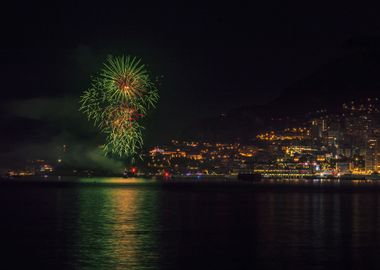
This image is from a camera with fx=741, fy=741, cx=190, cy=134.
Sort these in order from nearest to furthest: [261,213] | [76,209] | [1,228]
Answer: [1,228]
[261,213]
[76,209]

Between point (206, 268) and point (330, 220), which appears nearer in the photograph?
point (206, 268)

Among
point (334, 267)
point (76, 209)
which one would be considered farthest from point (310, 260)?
point (76, 209)

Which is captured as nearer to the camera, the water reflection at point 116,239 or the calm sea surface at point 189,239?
the water reflection at point 116,239

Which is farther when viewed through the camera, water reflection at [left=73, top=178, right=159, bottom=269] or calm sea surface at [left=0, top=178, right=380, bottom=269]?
Result: calm sea surface at [left=0, top=178, right=380, bottom=269]

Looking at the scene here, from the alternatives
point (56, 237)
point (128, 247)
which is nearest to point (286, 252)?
point (128, 247)

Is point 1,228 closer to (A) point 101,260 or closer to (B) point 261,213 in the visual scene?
(A) point 101,260

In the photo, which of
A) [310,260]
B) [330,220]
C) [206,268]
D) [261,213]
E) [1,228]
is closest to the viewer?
[206,268]

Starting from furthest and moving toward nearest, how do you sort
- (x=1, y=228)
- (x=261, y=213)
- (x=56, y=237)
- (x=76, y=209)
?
1. (x=76, y=209)
2. (x=261, y=213)
3. (x=1, y=228)
4. (x=56, y=237)

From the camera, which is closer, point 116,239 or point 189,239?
point 116,239

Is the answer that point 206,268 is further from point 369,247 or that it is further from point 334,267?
point 369,247
